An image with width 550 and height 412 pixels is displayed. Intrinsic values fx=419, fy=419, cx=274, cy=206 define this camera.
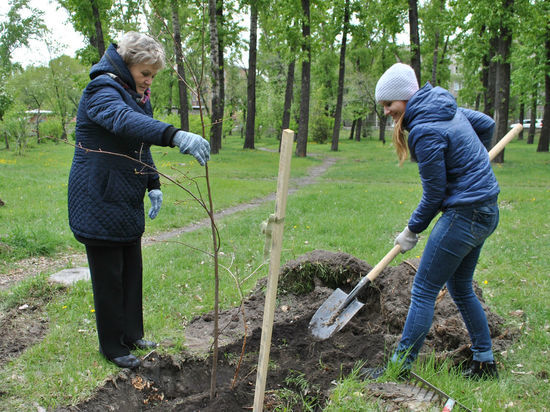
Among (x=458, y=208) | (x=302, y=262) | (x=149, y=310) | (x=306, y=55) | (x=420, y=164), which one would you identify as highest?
(x=306, y=55)

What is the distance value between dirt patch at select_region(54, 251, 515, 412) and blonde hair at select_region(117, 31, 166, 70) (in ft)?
5.48

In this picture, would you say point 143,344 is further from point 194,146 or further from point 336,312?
point 194,146

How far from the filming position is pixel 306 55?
58.1ft

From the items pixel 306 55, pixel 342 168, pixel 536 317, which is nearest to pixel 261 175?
pixel 342 168

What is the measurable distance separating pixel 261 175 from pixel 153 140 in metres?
12.7

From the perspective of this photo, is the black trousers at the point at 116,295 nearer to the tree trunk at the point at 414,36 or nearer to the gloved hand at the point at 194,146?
the gloved hand at the point at 194,146

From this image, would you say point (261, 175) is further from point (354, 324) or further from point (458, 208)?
point (458, 208)

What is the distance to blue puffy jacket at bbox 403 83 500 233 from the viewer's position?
2.40 m

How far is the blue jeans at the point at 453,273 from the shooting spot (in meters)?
2.49

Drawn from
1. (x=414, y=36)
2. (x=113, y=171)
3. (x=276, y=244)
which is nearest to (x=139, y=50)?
(x=113, y=171)

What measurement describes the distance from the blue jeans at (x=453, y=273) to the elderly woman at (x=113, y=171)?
1.76 metres

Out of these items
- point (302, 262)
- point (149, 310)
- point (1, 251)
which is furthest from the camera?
point (1, 251)

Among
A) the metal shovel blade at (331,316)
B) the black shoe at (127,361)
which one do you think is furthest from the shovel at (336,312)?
the black shoe at (127,361)

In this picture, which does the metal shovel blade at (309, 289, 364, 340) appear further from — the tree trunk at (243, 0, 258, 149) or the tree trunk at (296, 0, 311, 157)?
the tree trunk at (243, 0, 258, 149)
